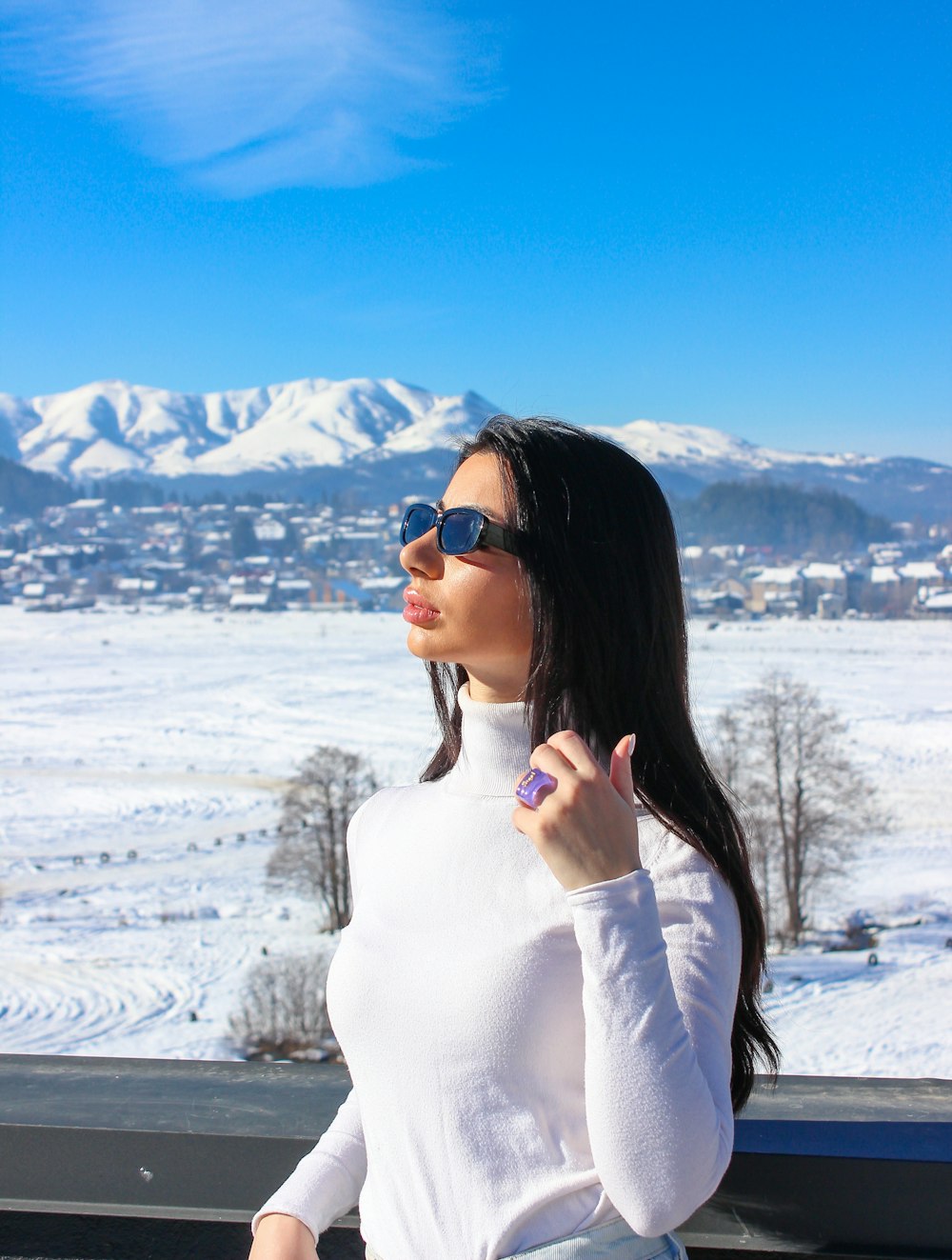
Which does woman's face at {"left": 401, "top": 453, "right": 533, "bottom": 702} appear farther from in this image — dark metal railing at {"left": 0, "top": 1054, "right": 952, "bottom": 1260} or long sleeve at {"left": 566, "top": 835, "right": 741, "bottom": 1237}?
dark metal railing at {"left": 0, "top": 1054, "right": 952, "bottom": 1260}

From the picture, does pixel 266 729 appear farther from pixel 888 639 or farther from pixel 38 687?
pixel 888 639

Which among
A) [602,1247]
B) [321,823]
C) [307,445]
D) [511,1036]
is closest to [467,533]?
[511,1036]

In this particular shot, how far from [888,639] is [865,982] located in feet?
83.1

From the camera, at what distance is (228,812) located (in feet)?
98.0

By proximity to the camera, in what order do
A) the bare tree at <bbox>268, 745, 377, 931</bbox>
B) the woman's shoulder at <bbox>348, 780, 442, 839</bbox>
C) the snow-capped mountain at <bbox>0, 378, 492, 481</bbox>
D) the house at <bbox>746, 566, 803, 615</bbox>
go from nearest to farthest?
1. the woman's shoulder at <bbox>348, 780, 442, 839</bbox>
2. the bare tree at <bbox>268, 745, 377, 931</bbox>
3. the house at <bbox>746, 566, 803, 615</bbox>
4. the snow-capped mountain at <bbox>0, 378, 492, 481</bbox>

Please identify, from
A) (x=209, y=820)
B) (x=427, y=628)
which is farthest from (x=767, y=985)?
(x=209, y=820)

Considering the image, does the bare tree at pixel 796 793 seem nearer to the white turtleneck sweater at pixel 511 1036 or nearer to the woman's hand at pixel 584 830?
the white turtleneck sweater at pixel 511 1036

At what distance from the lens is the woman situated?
618mm

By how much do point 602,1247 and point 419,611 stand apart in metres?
0.48

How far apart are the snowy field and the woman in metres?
8.41

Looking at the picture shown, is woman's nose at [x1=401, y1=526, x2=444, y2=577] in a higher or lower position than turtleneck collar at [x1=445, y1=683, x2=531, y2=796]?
higher

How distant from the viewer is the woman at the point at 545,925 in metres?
0.62

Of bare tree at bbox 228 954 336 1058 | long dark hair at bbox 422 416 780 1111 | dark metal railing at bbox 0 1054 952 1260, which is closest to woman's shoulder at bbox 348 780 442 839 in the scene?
long dark hair at bbox 422 416 780 1111

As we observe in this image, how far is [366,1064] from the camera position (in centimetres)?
78
